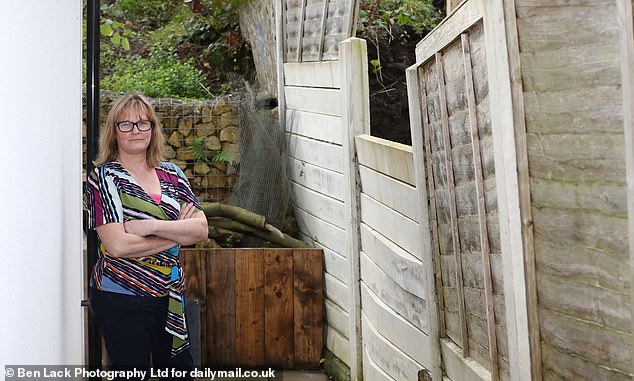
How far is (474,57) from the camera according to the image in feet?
8.25

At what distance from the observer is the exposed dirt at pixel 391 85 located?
7.11 metres

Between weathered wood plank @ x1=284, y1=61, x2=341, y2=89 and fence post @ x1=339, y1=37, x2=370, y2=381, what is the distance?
303mm

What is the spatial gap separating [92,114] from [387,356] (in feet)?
5.94

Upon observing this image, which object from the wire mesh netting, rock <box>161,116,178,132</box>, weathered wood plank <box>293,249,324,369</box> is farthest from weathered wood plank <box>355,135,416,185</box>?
rock <box>161,116,178,132</box>

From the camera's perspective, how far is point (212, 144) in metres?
7.05

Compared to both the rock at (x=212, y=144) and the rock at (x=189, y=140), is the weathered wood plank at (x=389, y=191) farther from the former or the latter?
the rock at (x=189, y=140)

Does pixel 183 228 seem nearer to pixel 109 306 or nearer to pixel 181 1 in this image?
pixel 109 306

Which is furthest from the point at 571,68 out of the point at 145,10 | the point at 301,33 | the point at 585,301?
the point at 145,10

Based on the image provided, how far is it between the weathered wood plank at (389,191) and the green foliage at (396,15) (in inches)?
129

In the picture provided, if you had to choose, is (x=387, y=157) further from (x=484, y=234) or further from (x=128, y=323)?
(x=484, y=234)

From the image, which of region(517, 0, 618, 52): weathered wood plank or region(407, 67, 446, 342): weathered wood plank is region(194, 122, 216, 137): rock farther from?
region(517, 0, 618, 52): weathered wood plank

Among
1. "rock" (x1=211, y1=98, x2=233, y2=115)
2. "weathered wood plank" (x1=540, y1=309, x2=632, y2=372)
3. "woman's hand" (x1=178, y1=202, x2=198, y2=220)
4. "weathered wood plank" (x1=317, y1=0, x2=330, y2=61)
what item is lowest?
"weathered wood plank" (x1=540, y1=309, x2=632, y2=372)

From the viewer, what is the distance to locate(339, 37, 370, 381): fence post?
492cm

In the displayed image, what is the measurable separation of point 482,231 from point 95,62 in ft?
7.22
